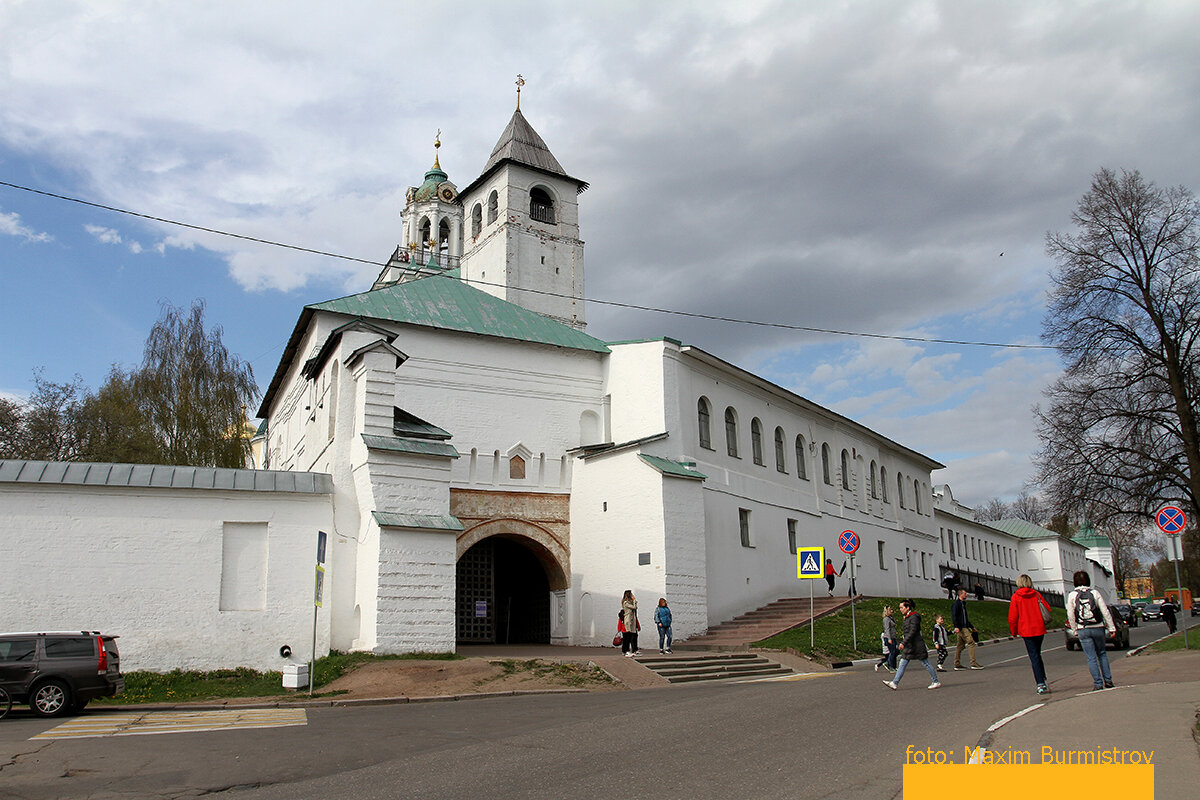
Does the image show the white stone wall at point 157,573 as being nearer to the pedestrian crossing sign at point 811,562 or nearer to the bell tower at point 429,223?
the pedestrian crossing sign at point 811,562

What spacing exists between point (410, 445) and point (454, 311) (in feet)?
27.1

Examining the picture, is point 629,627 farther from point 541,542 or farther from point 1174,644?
point 1174,644

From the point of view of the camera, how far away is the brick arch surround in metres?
26.1

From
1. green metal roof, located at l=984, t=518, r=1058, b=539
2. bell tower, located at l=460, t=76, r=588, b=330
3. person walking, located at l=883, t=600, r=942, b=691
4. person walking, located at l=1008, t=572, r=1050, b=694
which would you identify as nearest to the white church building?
person walking, located at l=883, t=600, r=942, b=691

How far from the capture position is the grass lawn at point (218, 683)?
15.6m

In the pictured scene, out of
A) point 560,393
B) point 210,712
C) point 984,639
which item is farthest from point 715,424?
point 210,712

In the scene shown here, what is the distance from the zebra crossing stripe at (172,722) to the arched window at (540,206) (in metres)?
37.3

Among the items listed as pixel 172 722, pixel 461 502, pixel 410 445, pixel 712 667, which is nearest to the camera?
pixel 172 722

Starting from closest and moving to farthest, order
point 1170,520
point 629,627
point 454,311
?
point 1170,520 → point 629,627 → point 454,311

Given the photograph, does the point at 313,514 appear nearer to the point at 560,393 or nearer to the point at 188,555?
the point at 188,555

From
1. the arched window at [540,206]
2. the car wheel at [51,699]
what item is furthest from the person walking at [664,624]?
the arched window at [540,206]

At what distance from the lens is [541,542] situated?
87.2ft

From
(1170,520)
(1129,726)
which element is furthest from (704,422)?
(1129,726)

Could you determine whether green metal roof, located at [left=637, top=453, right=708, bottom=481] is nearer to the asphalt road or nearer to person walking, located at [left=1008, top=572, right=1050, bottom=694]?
the asphalt road
